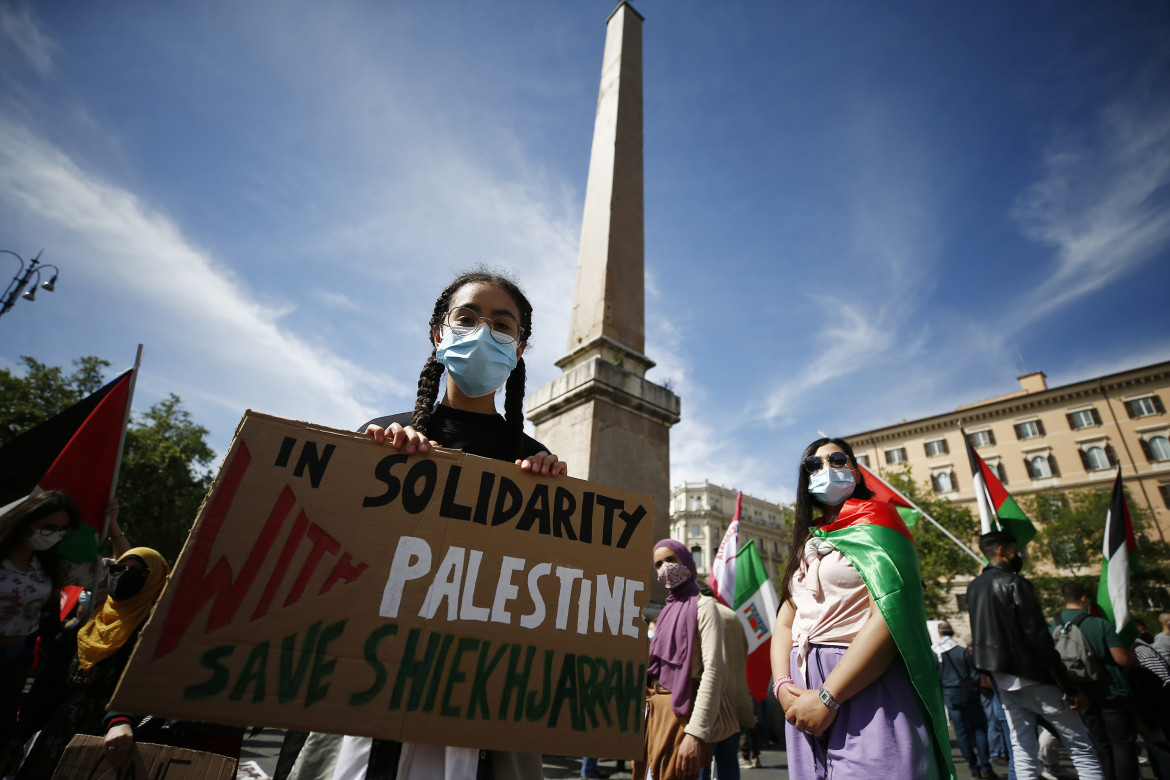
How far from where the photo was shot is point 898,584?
2.05m

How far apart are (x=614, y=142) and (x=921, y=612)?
584 cm

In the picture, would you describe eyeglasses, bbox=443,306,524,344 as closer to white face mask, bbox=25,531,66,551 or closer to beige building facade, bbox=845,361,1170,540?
white face mask, bbox=25,531,66,551

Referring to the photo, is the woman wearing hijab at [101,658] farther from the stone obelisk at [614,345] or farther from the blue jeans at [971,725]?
the blue jeans at [971,725]

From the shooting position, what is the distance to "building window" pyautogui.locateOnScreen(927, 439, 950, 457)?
4100cm

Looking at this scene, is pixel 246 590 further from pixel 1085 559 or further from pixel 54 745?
pixel 1085 559

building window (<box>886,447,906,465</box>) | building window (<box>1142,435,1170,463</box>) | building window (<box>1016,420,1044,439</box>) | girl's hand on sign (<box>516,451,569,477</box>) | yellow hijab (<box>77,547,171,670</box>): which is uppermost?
building window (<box>1016,420,1044,439</box>)

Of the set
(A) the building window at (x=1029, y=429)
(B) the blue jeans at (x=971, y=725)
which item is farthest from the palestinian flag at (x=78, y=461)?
(A) the building window at (x=1029, y=429)

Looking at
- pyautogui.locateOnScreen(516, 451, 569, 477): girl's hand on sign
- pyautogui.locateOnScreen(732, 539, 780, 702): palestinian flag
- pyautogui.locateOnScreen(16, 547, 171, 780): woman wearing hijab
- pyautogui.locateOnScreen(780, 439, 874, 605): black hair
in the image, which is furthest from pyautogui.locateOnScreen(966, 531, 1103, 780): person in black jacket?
pyautogui.locateOnScreen(16, 547, 171, 780): woman wearing hijab

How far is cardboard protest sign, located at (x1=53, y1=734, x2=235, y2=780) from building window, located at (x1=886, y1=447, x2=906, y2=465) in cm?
4849

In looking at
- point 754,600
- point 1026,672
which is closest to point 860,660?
point 1026,672

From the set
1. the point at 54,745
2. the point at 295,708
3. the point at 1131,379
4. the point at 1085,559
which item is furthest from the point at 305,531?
the point at 1131,379

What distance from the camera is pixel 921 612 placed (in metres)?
2.12

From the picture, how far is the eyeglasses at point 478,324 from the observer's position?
197 centimetres

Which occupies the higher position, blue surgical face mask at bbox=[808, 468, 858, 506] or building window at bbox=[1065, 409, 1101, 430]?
building window at bbox=[1065, 409, 1101, 430]
